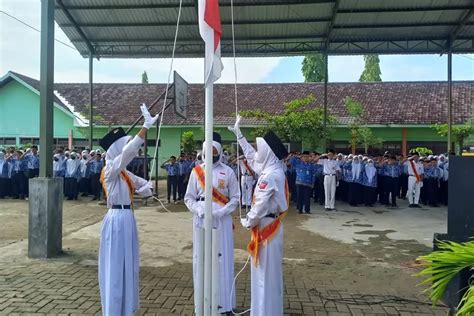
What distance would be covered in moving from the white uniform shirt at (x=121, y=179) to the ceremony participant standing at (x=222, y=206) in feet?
1.77

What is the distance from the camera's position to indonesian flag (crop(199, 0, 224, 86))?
138 inches

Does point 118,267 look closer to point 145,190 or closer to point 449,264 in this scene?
point 145,190

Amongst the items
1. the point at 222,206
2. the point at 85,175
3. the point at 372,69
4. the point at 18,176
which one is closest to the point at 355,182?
the point at 85,175

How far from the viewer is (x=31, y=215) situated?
7.25 meters

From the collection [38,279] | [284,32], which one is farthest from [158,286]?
[284,32]

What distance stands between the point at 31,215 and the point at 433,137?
22060mm

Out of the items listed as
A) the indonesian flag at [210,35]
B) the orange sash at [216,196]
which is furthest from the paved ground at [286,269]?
the indonesian flag at [210,35]

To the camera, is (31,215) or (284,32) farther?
(284,32)

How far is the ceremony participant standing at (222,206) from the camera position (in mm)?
4766

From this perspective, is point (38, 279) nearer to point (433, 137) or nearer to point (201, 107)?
point (201, 107)

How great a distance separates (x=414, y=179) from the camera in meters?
14.8

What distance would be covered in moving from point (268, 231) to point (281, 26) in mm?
10556

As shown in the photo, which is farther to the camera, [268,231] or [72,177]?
[72,177]

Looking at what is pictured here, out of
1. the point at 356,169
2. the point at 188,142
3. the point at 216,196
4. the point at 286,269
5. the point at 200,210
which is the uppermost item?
the point at 188,142
